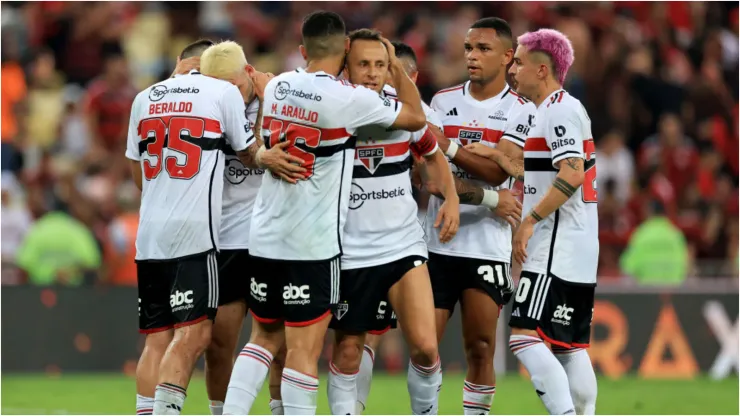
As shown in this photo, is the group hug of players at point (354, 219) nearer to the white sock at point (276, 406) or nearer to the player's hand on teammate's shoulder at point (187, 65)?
the player's hand on teammate's shoulder at point (187, 65)

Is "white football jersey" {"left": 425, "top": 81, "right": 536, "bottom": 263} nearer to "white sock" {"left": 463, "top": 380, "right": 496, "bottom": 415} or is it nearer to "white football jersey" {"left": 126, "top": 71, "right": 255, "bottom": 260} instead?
"white sock" {"left": 463, "top": 380, "right": 496, "bottom": 415}

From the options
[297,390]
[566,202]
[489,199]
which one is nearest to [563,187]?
[566,202]

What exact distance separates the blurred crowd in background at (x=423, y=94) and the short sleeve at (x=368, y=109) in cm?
768

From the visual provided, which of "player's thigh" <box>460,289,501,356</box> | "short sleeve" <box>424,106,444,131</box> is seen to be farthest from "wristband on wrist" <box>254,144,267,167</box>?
"player's thigh" <box>460,289,501,356</box>

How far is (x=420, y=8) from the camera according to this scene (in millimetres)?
19422

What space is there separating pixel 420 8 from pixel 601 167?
4114 mm

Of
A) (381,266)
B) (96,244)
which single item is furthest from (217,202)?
(96,244)

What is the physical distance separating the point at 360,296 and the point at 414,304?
0.35 meters

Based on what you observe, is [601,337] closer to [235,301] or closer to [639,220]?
[639,220]

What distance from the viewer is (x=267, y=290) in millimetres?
7613

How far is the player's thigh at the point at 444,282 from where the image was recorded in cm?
854

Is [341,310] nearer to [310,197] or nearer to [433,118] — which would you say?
[310,197]

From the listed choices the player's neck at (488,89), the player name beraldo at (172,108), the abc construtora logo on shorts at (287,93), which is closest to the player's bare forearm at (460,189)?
the player's neck at (488,89)

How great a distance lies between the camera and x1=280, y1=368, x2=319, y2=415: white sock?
24.2 feet
